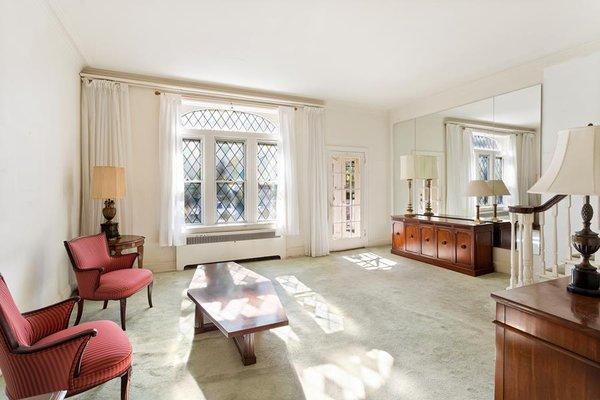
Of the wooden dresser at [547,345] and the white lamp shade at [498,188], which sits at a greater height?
the white lamp shade at [498,188]

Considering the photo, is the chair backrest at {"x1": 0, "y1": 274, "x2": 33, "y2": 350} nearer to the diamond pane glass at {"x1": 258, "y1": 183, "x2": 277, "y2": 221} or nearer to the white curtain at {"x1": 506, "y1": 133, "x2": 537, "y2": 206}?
the diamond pane glass at {"x1": 258, "y1": 183, "x2": 277, "y2": 221}

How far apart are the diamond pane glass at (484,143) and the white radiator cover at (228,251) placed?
11.3 feet

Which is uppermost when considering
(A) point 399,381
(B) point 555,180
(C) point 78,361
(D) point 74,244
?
(B) point 555,180

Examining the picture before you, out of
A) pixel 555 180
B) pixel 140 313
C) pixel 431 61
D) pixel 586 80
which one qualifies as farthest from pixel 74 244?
pixel 586 80

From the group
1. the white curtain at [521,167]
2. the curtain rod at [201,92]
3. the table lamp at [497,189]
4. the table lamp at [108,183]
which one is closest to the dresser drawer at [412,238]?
the table lamp at [497,189]

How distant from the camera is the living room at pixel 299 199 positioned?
61.4 inches

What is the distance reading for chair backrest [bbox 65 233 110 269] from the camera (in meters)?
2.59

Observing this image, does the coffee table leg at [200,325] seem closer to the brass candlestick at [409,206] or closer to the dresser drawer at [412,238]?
the dresser drawer at [412,238]

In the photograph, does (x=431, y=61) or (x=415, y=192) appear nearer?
(x=431, y=61)

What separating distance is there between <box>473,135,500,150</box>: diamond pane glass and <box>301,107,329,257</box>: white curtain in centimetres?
242

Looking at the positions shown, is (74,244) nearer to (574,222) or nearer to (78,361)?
(78,361)

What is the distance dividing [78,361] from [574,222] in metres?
4.62

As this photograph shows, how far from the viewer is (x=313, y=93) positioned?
5.16 metres

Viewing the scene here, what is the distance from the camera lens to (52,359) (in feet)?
4.52
